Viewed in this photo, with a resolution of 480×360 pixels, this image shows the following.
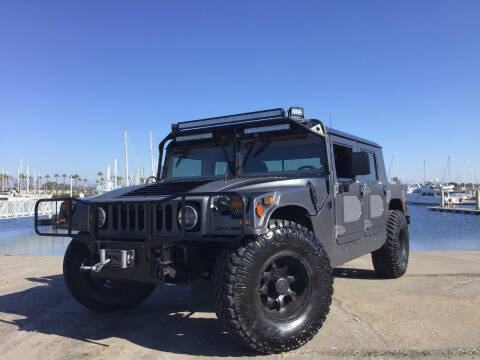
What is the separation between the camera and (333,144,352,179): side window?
4.46m

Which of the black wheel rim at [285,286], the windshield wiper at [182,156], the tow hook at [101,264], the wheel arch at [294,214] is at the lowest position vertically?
the black wheel rim at [285,286]

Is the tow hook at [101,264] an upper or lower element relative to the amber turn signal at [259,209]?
lower

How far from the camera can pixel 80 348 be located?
333cm

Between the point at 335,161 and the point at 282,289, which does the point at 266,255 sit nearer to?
the point at 282,289

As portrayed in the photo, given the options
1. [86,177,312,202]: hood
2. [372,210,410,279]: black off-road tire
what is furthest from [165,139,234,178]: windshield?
[372,210,410,279]: black off-road tire

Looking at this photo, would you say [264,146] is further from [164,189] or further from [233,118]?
[164,189]

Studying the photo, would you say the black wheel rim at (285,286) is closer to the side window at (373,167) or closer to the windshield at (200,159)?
the windshield at (200,159)

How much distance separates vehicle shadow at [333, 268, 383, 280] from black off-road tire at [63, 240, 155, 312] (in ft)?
11.0

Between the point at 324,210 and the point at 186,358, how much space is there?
1926mm

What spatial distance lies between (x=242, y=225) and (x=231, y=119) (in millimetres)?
1842

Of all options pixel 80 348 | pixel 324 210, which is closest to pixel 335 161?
pixel 324 210

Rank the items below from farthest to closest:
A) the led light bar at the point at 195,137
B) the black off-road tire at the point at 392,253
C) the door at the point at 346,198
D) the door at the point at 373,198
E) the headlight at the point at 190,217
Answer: the black off-road tire at the point at 392,253
the door at the point at 373,198
the led light bar at the point at 195,137
the door at the point at 346,198
the headlight at the point at 190,217

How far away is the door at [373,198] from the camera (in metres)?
5.07

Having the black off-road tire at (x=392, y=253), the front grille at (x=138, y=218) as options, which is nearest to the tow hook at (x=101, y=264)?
the front grille at (x=138, y=218)
